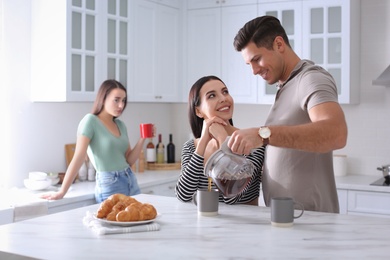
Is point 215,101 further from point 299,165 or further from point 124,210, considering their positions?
point 124,210

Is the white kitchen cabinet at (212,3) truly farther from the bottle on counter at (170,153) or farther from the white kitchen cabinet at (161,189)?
the white kitchen cabinet at (161,189)

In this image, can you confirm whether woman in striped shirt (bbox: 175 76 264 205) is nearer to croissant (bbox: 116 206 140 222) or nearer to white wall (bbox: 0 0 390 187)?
croissant (bbox: 116 206 140 222)

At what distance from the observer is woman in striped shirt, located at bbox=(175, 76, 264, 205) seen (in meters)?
2.54

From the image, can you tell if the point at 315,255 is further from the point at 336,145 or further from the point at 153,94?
the point at 153,94

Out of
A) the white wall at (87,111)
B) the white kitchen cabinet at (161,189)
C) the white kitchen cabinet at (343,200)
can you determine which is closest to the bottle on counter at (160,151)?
the white wall at (87,111)

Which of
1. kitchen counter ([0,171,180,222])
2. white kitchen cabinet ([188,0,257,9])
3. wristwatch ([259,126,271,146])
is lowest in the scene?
kitchen counter ([0,171,180,222])

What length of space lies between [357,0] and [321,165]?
2.75 meters

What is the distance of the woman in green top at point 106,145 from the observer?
3.84 meters

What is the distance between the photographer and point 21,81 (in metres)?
4.09

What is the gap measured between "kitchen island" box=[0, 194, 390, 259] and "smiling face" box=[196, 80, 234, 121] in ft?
1.76

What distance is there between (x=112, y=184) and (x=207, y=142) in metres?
1.50

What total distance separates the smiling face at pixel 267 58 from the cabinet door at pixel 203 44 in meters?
2.56

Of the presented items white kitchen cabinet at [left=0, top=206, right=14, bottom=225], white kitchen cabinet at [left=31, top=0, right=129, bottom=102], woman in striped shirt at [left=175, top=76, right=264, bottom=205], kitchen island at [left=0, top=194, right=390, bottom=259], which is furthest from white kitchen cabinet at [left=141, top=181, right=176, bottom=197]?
kitchen island at [left=0, top=194, right=390, bottom=259]

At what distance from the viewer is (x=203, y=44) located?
16.9ft
